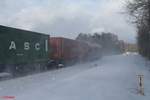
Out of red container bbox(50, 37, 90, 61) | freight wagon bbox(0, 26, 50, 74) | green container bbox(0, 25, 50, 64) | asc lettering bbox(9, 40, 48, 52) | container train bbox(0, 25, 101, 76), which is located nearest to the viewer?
green container bbox(0, 25, 50, 64)

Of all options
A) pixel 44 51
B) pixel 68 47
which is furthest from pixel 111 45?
pixel 44 51

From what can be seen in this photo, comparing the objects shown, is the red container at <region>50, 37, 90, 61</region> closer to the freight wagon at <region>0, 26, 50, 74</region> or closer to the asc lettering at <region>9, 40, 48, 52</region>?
the freight wagon at <region>0, 26, 50, 74</region>

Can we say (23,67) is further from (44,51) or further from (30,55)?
(44,51)

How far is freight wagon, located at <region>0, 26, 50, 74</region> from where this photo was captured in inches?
805

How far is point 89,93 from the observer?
43.4 ft

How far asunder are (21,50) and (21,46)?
0.30m

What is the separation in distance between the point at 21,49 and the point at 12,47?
158cm

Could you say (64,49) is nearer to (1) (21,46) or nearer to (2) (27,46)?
(2) (27,46)

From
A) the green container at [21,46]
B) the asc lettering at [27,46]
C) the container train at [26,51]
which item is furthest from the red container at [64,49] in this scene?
the green container at [21,46]

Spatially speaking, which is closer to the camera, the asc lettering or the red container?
the asc lettering

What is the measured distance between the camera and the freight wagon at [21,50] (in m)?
20.4

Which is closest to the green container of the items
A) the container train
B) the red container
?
the container train

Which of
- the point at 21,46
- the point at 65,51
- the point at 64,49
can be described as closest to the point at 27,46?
the point at 21,46

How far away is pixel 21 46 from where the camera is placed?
75.4 ft
